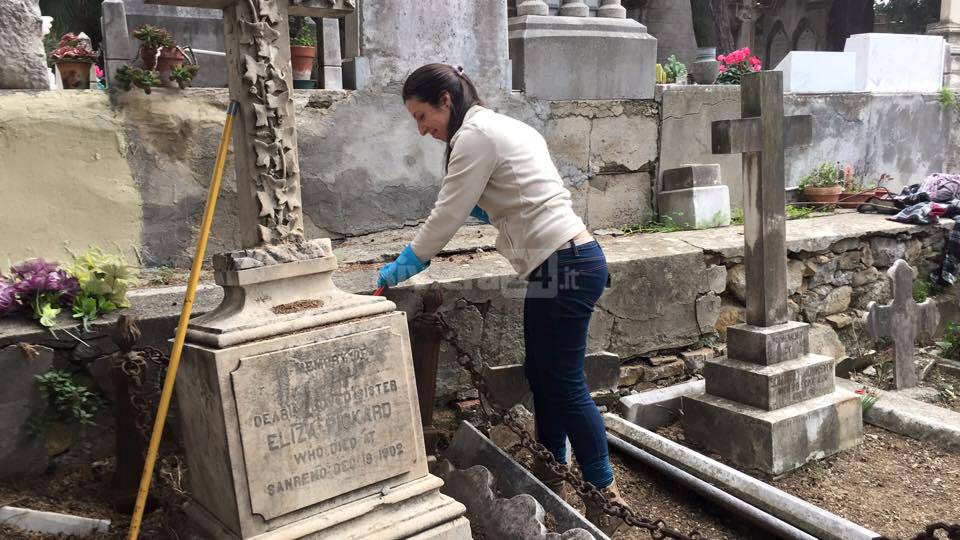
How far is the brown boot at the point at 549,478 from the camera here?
9.18 feet

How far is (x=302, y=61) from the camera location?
4.08 metres

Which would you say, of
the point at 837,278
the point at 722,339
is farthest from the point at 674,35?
the point at 722,339

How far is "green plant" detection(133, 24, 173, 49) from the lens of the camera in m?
3.51

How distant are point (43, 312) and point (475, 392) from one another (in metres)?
1.80

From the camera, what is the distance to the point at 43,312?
8.77 ft

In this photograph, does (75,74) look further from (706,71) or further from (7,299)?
(706,71)

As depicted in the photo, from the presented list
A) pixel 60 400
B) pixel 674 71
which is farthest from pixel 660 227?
pixel 60 400

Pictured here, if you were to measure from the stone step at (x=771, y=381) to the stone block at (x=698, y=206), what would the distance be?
1.55 m

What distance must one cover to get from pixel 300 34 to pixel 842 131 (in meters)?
4.51

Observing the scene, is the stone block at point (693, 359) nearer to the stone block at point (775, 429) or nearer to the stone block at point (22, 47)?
the stone block at point (775, 429)

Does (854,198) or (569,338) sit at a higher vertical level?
(854,198)

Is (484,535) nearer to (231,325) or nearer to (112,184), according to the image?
(231,325)

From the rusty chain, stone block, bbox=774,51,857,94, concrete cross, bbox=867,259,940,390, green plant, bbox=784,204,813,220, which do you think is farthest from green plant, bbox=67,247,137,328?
stone block, bbox=774,51,857,94

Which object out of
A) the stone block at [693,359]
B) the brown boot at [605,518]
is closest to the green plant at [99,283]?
the brown boot at [605,518]
